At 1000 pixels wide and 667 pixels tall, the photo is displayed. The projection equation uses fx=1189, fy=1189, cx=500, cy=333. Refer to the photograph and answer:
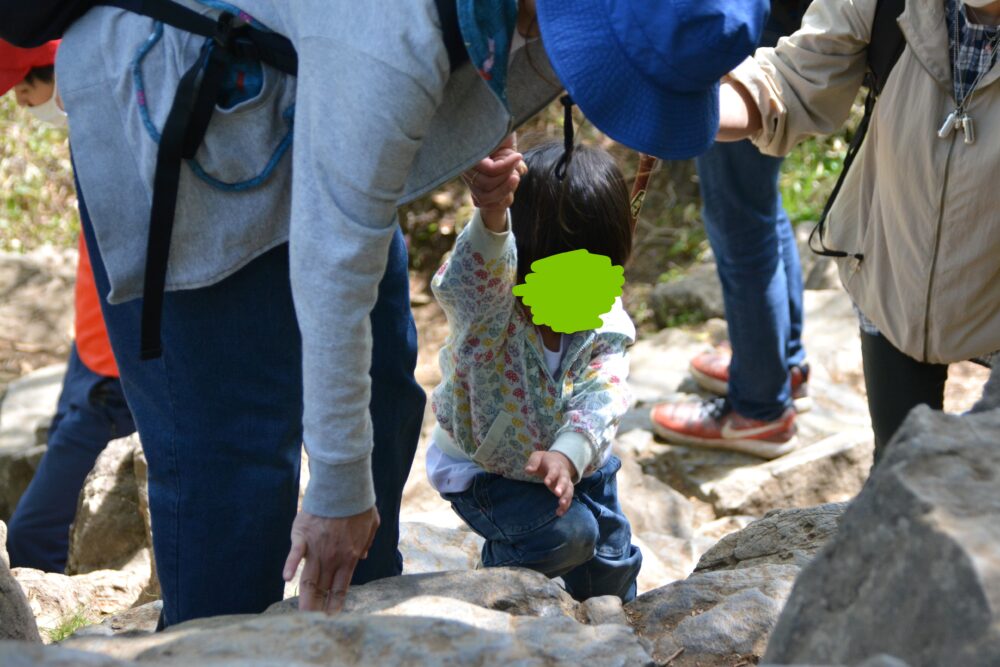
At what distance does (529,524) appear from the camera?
2.45 meters

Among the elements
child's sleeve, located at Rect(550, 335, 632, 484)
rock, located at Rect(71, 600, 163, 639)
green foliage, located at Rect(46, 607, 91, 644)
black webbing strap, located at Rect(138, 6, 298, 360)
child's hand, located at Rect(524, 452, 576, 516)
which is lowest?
green foliage, located at Rect(46, 607, 91, 644)

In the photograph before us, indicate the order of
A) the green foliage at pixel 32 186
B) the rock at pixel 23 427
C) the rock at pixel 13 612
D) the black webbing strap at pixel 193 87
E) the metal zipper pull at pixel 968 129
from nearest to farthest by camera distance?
the black webbing strap at pixel 193 87, the rock at pixel 13 612, the metal zipper pull at pixel 968 129, the rock at pixel 23 427, the green foliage at pixel 32 186

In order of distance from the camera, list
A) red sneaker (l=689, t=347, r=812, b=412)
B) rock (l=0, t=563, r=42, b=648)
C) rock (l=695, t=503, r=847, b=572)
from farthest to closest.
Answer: red sneaker (l=689, t=347, r=812, b=412) → rock (l=695, t=503, r=847, b=572) → rock (l=0, t=563, r=42, b=648)

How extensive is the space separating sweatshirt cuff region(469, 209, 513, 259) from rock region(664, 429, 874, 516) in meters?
1.93

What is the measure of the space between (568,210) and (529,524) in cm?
65

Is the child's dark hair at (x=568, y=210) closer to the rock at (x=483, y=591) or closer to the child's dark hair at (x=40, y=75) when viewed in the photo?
the rock at (x=483, y=591)

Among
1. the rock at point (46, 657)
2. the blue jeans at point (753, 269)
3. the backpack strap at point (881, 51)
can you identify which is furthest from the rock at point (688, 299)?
the rock at point (46, 657)

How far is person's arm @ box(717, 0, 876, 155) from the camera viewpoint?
2408 mm

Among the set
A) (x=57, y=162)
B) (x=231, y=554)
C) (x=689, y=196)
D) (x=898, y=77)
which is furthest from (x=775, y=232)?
(x=57, y=162)

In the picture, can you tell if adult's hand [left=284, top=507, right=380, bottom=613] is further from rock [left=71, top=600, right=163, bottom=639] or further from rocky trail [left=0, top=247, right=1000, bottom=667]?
rock [left=71, top=600, right=163, bottom=639]

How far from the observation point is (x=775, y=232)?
360 centimetres

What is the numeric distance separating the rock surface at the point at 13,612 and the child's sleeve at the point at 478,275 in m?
0.93

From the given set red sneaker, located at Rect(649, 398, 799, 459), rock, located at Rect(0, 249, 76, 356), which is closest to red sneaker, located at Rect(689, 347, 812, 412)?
red sneaker, located at Rect(649, 398, 799, 459)

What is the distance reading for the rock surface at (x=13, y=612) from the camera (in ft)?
6.68
